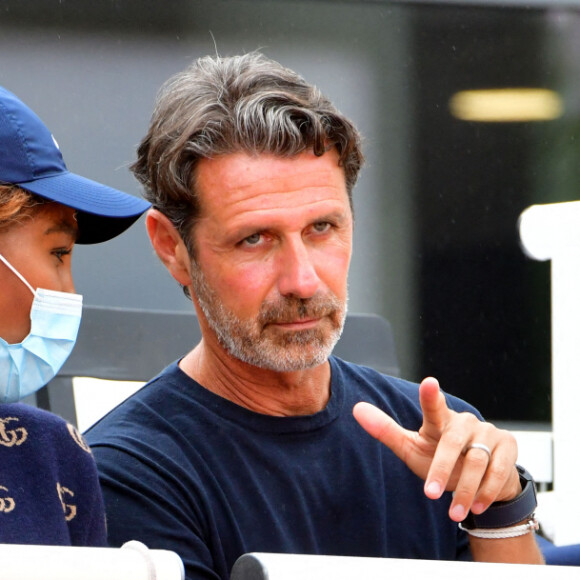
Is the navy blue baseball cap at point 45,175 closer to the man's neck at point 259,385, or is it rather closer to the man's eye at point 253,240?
the man's eye at point 253,240

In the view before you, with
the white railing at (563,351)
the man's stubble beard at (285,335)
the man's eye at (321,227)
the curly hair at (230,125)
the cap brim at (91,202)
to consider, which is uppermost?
the curly hair at (230,125)

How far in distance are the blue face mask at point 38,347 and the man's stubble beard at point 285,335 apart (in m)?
0.32

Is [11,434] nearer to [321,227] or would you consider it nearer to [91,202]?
[91,202]

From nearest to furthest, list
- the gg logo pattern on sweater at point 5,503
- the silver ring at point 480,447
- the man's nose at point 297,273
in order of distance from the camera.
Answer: the gg logo pattern on sweater at point 5,503 → the silver ring at point 480,447 → the man's nose at point 297,273

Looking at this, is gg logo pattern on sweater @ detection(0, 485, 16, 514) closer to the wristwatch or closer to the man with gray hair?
the man with gray hair

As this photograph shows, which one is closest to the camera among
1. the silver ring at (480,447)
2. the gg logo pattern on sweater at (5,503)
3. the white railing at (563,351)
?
the gg logo pattern on sweater at (5,503)

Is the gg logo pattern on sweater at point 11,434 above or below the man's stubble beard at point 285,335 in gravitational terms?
below

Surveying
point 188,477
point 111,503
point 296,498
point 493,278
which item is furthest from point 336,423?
point 493,278

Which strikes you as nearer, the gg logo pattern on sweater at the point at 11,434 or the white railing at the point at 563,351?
the gg logo pattern on sweater at the point at 11,434

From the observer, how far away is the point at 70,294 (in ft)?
5.00

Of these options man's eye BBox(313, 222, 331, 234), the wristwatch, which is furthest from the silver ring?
man's eye BBox(313, 222, 331, 234)

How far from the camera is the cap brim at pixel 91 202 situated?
1.48 meters

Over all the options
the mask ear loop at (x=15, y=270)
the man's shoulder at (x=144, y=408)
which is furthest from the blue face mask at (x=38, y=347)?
the man's shoulder at (x=144, y=408)

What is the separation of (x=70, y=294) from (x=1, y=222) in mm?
154
